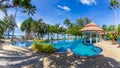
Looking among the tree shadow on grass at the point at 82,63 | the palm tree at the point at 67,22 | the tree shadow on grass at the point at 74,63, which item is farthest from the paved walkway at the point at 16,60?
the palm tree at the point at 67,22

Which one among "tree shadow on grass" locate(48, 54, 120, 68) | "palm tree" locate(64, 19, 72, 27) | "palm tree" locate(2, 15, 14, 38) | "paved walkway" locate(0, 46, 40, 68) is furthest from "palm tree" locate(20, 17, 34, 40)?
"tree shadow on grass" locate(48, 54, 120, 68)

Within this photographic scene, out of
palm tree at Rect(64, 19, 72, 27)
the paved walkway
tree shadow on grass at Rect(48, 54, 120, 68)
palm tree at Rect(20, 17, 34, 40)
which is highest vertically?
palm tree at Rect(64, 19, 72, 27)

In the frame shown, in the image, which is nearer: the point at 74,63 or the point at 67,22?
the point at 74,63

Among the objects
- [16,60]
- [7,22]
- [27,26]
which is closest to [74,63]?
[16,60]

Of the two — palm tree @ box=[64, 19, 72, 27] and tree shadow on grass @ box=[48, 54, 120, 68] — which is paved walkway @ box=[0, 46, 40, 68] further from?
palm tree @ box=[64, 19, 72, 27]

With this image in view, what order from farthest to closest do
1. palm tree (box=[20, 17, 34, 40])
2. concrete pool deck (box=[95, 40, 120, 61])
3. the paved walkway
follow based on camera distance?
palm tree (box=[20, 17, 34, 40])
concrete pool deck (box=[95, 40, 120, 61])
the paved walkway

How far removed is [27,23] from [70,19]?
25931mm

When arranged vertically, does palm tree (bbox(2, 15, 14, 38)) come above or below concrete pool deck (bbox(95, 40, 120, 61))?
above

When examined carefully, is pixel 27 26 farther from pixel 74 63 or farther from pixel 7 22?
pixel 74 63

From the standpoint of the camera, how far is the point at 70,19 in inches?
3376

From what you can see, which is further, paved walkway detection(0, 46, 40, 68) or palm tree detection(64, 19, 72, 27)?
palm tree detection(64, 19, 72, 27)

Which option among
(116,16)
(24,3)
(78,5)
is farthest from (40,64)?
(78,5)

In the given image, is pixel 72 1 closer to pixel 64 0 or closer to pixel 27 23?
pixel 64 0

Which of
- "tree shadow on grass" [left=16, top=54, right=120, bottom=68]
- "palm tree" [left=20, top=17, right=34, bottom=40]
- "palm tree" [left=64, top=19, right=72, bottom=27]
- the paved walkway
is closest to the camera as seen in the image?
the paved walkway
